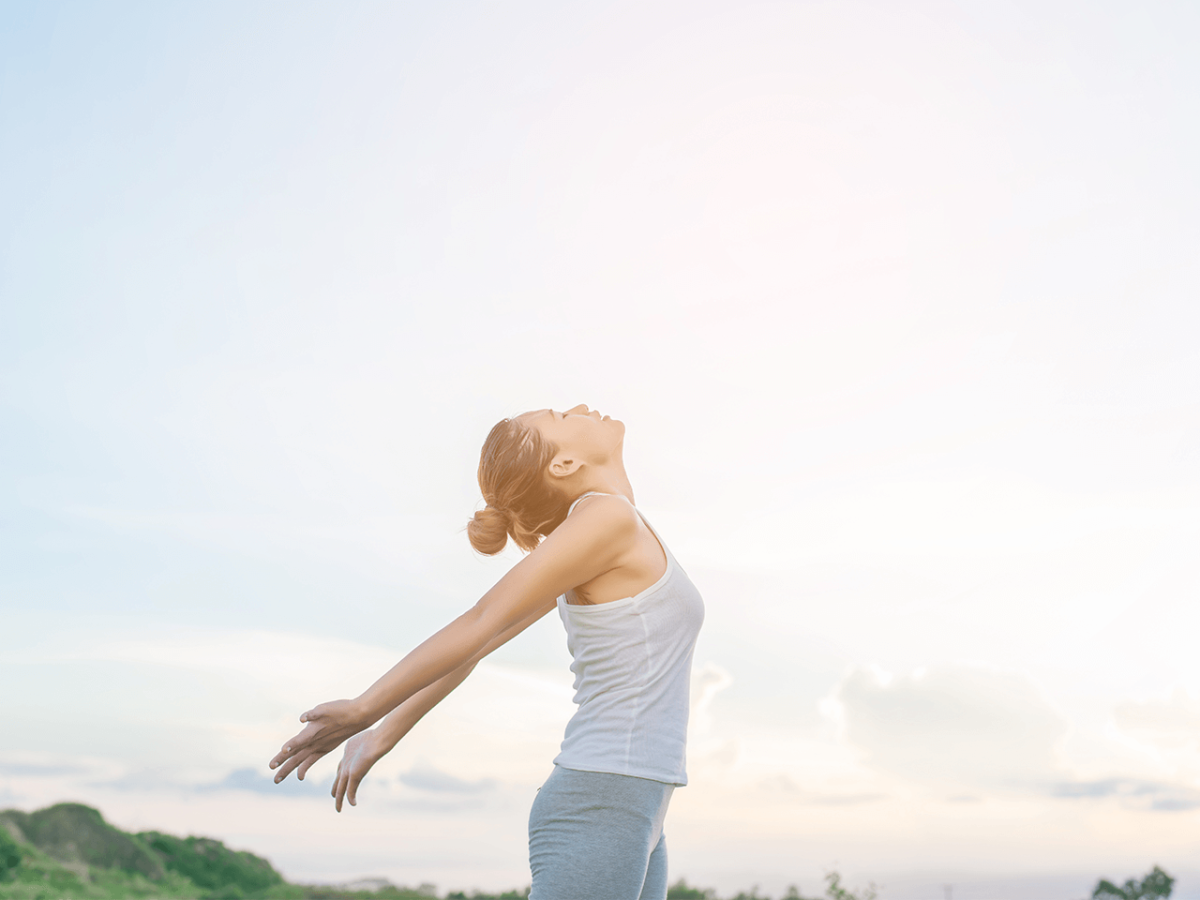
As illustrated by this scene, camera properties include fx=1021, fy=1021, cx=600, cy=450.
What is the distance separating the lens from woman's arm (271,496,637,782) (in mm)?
3043

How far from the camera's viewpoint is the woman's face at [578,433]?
3.75 m

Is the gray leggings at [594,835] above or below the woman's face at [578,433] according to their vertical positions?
below

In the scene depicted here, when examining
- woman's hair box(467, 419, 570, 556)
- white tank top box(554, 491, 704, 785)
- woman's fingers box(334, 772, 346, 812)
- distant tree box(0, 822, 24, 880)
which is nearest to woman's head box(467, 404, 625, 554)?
woman's hair box(467, 419, 570, 556)

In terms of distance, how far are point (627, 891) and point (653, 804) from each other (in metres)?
0.26

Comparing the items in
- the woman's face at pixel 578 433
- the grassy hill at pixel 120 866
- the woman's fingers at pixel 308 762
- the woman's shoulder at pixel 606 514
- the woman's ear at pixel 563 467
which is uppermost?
the woman's face at pixel 578 433

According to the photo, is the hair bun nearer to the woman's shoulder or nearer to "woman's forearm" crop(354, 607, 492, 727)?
the woman's shoulder

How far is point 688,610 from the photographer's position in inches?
135

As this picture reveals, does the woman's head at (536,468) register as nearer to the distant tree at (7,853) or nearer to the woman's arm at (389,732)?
the woman's arm at (389,732)

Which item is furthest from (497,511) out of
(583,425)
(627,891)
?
(627,891)

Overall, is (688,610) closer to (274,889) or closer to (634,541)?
(634,541)

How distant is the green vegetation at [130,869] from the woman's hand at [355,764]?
12172 millimetres

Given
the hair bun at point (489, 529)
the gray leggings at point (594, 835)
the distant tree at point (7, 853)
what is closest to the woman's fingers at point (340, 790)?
the gray leggings at point (594, 835)

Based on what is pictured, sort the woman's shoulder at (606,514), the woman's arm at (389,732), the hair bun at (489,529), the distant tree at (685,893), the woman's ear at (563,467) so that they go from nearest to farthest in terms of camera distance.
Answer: the woman's shoulder at (606,514) < the woman's arm at (389,732) < the woman's ear at (563,467) < the hair bun at (489,529) < the distant tree at (685,893)

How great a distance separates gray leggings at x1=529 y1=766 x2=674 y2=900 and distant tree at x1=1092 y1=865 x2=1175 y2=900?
19619 mm
